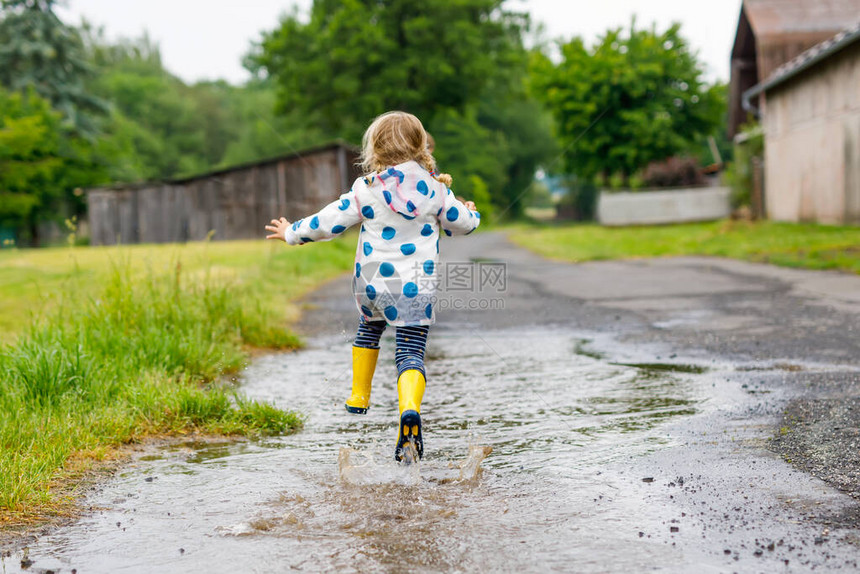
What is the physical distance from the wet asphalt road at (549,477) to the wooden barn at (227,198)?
2430 cm

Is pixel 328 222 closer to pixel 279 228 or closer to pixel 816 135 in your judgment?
pixel 279 228

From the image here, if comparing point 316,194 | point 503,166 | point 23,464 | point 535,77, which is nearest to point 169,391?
point 23,464

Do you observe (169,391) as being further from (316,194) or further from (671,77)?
(671,77)

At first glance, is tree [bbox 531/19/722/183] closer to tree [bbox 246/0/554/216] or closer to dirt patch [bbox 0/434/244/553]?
tree [bbox 246/0/554/216]

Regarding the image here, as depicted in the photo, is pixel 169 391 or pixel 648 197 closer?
pixel 169 391

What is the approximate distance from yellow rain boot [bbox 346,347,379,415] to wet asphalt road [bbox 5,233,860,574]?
17 cm

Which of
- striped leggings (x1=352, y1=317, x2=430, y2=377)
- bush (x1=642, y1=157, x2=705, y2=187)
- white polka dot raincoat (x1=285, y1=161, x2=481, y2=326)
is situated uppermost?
bush (x1=642, y1=157, x2=705, y2=187)

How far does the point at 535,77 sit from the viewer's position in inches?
1448

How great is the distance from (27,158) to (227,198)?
43.5 ft

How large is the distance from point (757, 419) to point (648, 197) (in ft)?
91.1

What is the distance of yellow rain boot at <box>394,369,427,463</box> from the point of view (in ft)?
11.7

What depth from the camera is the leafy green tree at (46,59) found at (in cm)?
4109

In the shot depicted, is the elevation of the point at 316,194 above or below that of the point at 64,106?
below

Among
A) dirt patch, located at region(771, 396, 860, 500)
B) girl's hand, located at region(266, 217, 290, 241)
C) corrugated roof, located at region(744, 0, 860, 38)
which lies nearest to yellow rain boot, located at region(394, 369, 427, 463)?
girl's hand, located at region(266, 217, 290, 241)
